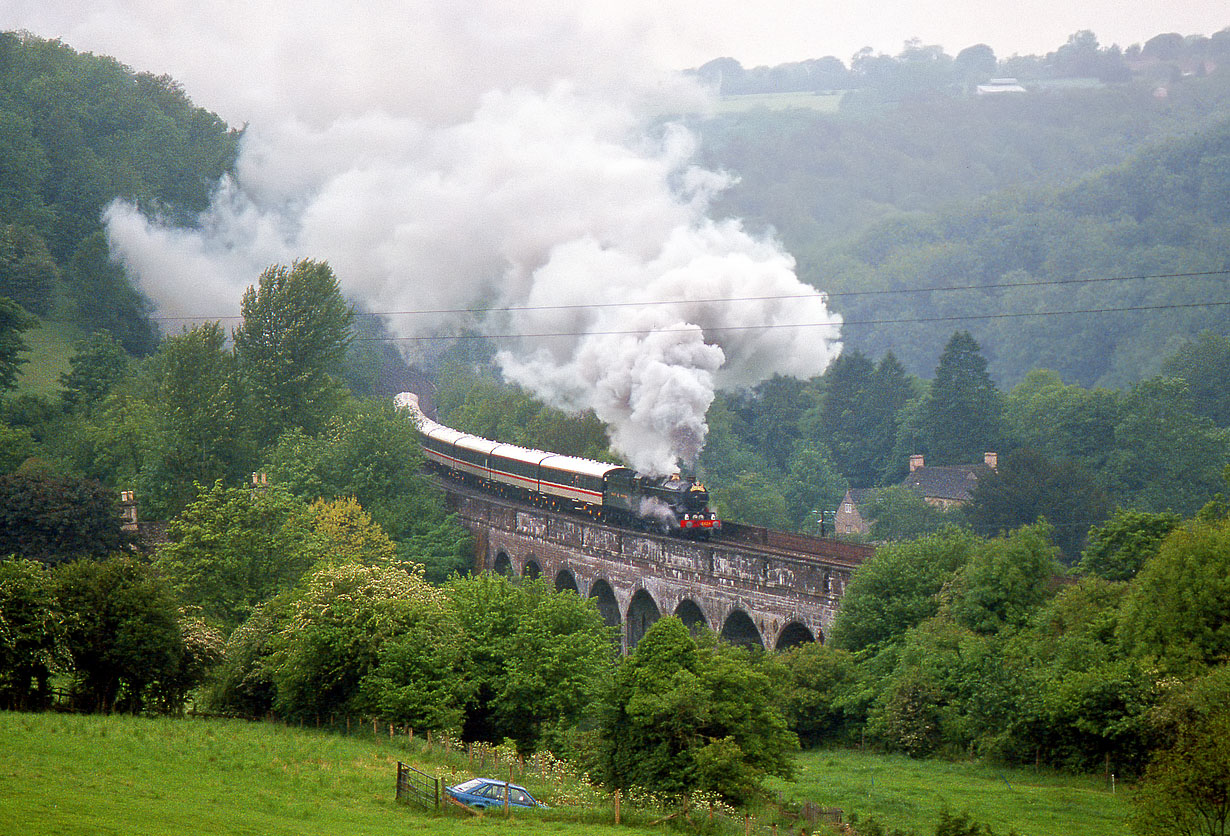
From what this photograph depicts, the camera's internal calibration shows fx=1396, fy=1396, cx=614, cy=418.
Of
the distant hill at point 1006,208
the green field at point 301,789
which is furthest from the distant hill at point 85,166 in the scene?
the distant hill at point 1006,208

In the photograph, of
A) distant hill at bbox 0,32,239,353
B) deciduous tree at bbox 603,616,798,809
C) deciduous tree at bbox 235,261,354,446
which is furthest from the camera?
distant hill at bbox 0,32,239,353

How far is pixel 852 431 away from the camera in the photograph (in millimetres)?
96500

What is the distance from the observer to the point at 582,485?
53.7 meters

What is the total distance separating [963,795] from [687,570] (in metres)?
19.6

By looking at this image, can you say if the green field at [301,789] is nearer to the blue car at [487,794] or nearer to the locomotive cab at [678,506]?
the blue car at [487,794]

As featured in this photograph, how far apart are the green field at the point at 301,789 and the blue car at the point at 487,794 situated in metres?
0.50

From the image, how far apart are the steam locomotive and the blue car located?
24.7 metres

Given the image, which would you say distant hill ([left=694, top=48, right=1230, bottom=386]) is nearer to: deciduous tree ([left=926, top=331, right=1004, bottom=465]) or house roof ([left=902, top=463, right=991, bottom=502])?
deciduous tree ([left=926, top=331, right=1004, bottom=465])

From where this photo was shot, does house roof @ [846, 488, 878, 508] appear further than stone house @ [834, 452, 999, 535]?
Yes

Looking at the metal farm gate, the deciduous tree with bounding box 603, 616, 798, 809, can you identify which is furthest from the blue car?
the deciduous tree with bounding box 603, 616, 798, 809

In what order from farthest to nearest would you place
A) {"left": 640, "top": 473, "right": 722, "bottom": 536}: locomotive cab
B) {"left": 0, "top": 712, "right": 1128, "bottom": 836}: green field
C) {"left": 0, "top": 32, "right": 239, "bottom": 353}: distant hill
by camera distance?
{"left": 0, "top": 32, "right": 239, "bottom": 353}: distant hill < {"left": 640, "top": 473, "right": 722, "bottom": 536}: locomotive cab < {"left": 0, "top": 712, "right": 1128, "bottom": 836}: green field

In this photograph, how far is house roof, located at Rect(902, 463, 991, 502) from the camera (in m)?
80.3

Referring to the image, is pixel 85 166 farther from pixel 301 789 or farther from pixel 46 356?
pixel 301 789

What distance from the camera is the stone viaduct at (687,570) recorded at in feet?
139
